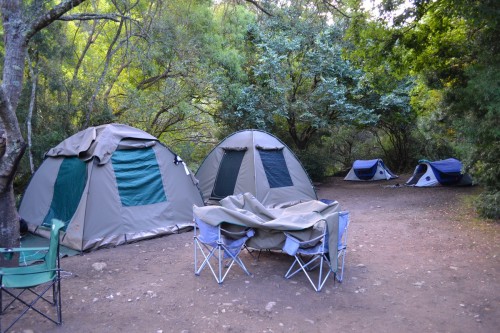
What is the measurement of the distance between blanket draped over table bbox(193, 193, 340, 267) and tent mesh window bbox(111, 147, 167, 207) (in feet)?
6.53

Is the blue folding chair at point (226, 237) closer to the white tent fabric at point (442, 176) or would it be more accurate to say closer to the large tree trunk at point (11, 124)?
the large tree trunk at point (11, 124)

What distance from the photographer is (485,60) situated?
5.41 m

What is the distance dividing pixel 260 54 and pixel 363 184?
537 centimetres

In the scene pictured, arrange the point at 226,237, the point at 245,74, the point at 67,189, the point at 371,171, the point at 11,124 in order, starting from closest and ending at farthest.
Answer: the point at 11,124 → the point at 226,237 → the point at 67,189 → the point at 245,74 → the point at 371,171

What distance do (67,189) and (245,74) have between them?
6.56m

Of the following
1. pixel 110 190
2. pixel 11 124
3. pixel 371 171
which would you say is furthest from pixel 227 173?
pixel 371 171

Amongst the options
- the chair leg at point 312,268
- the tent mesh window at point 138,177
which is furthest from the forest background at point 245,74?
the chair leg at point 312,268

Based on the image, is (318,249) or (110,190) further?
Result: (110,190)

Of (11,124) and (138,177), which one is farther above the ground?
Answer: (11,124)

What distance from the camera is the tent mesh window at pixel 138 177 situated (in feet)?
19.9

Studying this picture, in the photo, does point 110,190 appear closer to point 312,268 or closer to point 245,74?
point 312,268

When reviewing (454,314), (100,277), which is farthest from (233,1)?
(454,314)

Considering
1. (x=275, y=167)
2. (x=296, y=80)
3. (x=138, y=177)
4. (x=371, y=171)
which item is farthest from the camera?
(x=371, y=171)

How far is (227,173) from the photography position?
8164 millimetres
